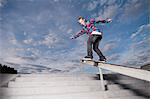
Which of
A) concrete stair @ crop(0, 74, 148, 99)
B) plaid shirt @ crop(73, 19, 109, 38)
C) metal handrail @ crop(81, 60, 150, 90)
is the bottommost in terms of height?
concrete stair @ crop(0, 74, 148, 99)

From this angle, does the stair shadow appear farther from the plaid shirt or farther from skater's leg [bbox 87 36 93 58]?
the plaid shirt

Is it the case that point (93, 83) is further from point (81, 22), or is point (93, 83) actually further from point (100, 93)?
point (81, 22)

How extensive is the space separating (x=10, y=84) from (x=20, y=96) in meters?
0.50

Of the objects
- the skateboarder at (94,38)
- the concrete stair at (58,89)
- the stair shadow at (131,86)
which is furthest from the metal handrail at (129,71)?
the skateboarder at (94,38)

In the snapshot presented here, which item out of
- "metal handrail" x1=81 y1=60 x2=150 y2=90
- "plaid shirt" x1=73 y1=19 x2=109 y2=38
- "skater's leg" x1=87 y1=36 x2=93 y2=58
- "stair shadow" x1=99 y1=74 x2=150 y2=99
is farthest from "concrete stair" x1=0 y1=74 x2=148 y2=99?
"plaid shirt" x1=73 y1=19 x2=109 y2=38

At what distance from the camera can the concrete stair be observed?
256 centimetres

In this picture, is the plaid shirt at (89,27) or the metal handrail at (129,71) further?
the plaid shirt at (89,27)

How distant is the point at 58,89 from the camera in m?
2.79

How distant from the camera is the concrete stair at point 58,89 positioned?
256 centimetres

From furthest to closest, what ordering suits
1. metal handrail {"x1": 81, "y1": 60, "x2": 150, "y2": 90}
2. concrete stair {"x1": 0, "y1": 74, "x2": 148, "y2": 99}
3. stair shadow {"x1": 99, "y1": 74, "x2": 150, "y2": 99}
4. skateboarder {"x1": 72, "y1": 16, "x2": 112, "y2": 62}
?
skateboarder {"x1": 72, "y1": 16, "x2": 112, "y2": 62}, stair shadow {"x1": 99, "y1": 74, "x2": 150, "y2": 99}, concrete stair {"x1": 0, "y1": 74, "x2": 148, "y2": 99}, metal handrail {"x1": 81, "y1": 60, "x2": 150, "y2": 90}

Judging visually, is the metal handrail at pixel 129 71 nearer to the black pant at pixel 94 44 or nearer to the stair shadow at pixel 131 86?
the stair shadow at pixel 131 86

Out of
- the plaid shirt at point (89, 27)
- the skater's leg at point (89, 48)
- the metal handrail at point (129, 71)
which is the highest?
the plaid shirt at point (89, 27)

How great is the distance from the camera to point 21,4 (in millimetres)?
5836

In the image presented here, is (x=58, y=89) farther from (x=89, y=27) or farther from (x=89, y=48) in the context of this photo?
(x=89, y=27)
